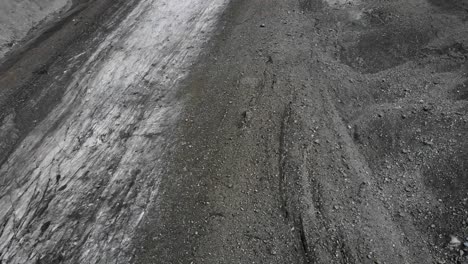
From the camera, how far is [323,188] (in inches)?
165

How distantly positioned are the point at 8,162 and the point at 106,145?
55.7 inches

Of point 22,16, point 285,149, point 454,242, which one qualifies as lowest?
point 454,242

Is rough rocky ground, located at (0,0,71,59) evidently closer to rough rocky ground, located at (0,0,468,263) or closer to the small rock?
rough rocky ground, located at (0,0,468,263)

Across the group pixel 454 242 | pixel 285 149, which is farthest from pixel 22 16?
pixel 454 242

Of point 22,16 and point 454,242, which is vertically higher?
point 22,16

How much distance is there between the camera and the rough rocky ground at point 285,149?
3.85 metres

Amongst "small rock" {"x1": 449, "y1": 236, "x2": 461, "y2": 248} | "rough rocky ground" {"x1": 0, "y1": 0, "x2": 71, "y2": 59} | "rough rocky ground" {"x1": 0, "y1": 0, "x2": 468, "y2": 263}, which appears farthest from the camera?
"rough rocky ground" {"x1": 0, "y1": 0, "x2": 71, "y2": 59}

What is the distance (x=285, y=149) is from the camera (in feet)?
15.2

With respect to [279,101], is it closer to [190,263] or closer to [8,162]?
[190,263]

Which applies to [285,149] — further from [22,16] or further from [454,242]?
[22,16]

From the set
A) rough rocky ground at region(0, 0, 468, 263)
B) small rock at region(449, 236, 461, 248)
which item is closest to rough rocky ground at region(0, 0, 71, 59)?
rough rocky ground at region(0, 0, 468, 263)

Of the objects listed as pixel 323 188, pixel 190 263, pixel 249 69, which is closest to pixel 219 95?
pixel 249 69

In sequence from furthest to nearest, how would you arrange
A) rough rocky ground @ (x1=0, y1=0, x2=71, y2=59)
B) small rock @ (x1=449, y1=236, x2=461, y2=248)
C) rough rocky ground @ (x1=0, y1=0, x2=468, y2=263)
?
rough rocky ground @ (x1=0, y1=0, x2=71, y2=59), rough rocky ground @ (x1=0, y1=0, x2=468, y2=263), small rock @ (x1=449, y1=236, x2=461, y2=248)

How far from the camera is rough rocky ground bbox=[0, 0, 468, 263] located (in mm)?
3854
